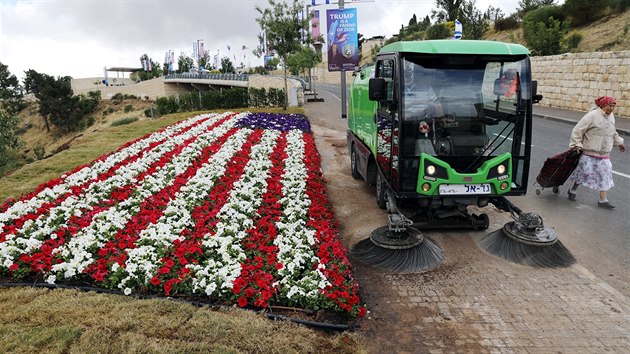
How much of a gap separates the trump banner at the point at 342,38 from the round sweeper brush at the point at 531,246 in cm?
1576

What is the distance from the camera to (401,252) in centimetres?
566

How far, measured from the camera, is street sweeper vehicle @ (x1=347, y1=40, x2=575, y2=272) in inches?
224

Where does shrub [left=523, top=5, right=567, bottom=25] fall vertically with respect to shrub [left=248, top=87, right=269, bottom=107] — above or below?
above

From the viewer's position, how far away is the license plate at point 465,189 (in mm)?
5914

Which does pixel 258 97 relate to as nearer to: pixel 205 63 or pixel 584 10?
pixel 584 10

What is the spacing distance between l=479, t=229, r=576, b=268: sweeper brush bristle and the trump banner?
52.1 ft

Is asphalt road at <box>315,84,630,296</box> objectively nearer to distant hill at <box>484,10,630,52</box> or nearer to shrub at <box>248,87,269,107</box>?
distant hill at <box>484,10,630,52</box>

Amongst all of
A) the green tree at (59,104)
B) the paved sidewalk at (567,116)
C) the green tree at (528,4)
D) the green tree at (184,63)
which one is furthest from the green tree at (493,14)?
the green tree at (184,63)

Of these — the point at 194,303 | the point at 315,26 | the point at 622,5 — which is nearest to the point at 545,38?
the point at 622,5

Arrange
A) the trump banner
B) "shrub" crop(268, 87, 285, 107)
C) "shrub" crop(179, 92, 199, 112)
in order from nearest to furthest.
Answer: the trump banner → "shrub" crop(268, 87, 285, 107) → "shrub" crop(179, 92, 199, 112)

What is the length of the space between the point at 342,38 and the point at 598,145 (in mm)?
14675

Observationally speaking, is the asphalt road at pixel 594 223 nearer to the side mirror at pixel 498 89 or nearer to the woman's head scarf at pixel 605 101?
the woman's head scarf at pixel 605 101

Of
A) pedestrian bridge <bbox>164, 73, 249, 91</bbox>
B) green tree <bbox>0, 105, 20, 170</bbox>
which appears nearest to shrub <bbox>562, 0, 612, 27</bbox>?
pedestrian bridge <bbox>164, 73, 249, 91</bbox>

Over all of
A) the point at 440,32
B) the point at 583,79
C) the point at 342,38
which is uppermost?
the point at 440,32
